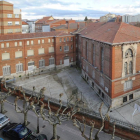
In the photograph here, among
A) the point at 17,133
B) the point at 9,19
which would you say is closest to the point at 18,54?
the point at 17,133

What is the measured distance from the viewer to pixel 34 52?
38688mm

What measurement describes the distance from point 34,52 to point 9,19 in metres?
22.7

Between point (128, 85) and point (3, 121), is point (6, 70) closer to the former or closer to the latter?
Answer: point (3, 121)

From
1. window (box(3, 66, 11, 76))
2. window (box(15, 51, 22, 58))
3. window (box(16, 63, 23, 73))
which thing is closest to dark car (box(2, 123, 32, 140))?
window (box(3, 66, 11, 76))

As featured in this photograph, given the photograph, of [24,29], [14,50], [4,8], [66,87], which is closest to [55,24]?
[4,8]

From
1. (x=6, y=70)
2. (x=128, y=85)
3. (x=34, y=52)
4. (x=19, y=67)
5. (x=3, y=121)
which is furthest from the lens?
(x=34, y=52)

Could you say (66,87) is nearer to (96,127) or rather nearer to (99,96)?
(99,96)

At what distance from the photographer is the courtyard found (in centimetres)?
2276

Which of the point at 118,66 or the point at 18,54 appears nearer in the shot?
the point at 118,66

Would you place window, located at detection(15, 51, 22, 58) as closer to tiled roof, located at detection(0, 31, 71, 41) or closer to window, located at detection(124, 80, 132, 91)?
tiled roof, located at detection(0, 31, 71, 41)

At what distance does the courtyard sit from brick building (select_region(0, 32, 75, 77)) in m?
2.90

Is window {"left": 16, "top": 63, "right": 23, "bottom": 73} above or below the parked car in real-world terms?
above

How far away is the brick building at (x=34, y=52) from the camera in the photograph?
115ft

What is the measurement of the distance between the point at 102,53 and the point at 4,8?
3978 cm
